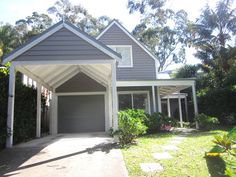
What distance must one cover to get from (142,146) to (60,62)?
3827 mm

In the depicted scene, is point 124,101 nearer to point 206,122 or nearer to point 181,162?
point 206,122

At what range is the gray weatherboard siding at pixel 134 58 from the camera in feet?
48.1

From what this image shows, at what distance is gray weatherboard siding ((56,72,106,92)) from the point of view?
44.7 ft

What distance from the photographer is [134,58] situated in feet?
48.7

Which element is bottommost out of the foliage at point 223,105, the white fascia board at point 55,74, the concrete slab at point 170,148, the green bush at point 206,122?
the concrete slab at point 170,148

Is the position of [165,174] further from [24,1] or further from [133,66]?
[133,66]

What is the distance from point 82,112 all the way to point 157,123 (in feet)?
15.2

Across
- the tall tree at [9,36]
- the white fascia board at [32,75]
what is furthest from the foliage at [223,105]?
the tall tree at [9,36]

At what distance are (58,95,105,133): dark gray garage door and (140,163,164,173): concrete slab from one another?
8.41 metres

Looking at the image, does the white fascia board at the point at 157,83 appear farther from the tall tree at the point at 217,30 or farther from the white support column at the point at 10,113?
the tall tree at the point at 217,30

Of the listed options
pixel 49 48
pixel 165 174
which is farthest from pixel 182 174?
pixel 49 48

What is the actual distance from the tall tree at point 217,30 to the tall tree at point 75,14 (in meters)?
14.0

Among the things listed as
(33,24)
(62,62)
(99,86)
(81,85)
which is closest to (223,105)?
(99,86)

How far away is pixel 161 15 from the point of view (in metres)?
27.2
